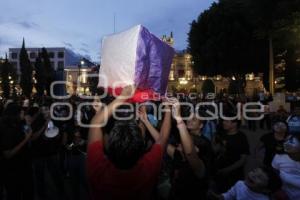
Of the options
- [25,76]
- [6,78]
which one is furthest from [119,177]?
[25,76]

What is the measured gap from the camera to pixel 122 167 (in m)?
3.04

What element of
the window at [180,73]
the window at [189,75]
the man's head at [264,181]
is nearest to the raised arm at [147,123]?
the man's head at [264,181]

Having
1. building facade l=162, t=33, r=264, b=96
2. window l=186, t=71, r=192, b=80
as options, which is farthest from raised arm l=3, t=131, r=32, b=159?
window l=186, t=71, r=192, b=80

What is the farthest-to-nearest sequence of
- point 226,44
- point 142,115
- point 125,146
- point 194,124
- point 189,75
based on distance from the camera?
point 189,75 → point 226,44 → point 194,124 → point 142,115 → point 125,146

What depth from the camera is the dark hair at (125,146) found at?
9.73ft

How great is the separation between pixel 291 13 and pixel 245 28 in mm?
23101

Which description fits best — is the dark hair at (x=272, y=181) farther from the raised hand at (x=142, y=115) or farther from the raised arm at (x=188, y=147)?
the raised hand at (x=142, y=115)

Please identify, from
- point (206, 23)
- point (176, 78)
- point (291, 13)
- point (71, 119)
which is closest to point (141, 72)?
point (71, 119)

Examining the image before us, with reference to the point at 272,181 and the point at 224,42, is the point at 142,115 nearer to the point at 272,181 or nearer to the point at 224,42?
the point at 272,181

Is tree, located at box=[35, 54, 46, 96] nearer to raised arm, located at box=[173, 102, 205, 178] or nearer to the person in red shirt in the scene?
raised arm, located at box=[173, 102, 205, 178]

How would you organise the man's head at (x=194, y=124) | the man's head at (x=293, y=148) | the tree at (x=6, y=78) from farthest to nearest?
1. the tree at (x=6, y=78)
2. the man's head at (x=194, y=124)
3. the man's head at (x=293, y=148)

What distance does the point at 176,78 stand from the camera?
102 metres

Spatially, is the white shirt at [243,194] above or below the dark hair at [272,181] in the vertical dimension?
below

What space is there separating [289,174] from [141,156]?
7.66 feet
